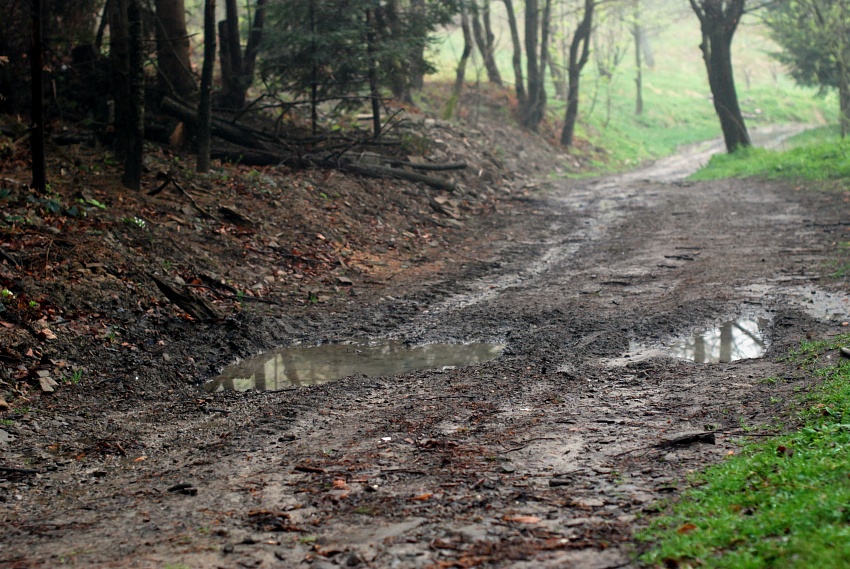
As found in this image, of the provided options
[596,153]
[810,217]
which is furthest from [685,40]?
[810,217]

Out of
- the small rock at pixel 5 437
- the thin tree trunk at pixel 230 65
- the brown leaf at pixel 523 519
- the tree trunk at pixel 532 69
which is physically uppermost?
the tree trunk at pixel 532 69

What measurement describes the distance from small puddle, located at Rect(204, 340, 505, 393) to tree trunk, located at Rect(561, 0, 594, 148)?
22207 millimetres

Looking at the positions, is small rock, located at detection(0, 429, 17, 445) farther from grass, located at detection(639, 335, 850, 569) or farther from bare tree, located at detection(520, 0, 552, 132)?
bare tree, located at detection(520, 0, 552, 132)

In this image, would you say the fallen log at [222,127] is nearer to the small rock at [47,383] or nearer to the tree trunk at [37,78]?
the tree trunk at [37,78]

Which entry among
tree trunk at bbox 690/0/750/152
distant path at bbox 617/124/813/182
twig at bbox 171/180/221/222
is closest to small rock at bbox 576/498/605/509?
twig at bbox 171/180/221/222

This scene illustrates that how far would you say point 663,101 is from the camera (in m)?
48.5

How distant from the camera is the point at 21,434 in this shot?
18.4 feet

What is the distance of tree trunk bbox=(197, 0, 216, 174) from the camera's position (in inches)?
481

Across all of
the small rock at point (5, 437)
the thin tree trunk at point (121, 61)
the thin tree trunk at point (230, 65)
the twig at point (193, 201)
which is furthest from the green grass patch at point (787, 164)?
the small rock at point (5, 437)

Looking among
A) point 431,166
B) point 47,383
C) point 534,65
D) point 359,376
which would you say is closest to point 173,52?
point 431,166

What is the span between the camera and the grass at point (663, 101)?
32969mm

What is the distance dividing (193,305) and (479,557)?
5.90 metres

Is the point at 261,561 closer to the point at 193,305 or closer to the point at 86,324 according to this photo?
the point at 86,324

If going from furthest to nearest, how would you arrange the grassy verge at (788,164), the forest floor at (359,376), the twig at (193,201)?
the grassy verge at (788,164), the twig at (193,201), the forest floor at (359,376)
